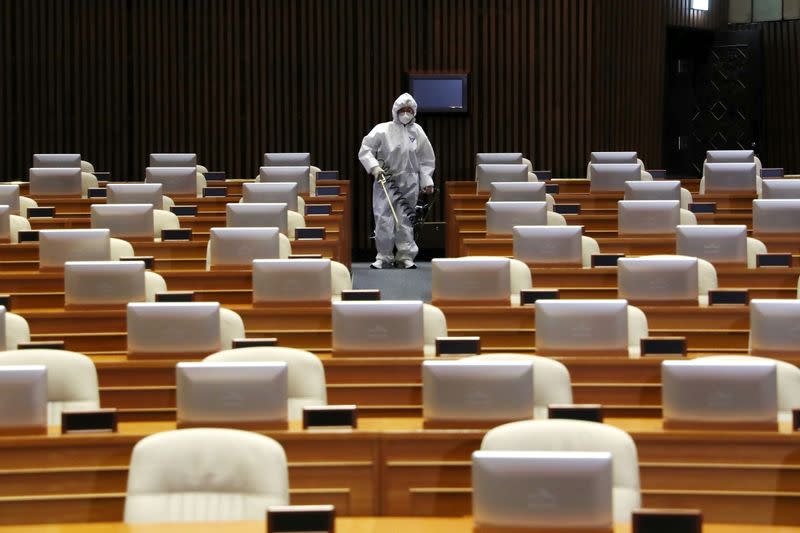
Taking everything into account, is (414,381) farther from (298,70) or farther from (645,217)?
(298,70)

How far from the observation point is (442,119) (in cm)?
1346

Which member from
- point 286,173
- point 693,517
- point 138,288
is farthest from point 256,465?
point 286,173

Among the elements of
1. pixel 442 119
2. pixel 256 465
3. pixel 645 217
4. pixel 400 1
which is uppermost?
pixel 400 1

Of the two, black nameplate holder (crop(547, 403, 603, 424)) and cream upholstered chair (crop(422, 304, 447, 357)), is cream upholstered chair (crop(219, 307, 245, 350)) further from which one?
black nameplate holder (crop(547, 403, 603, 424))

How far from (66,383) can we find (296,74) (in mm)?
8323

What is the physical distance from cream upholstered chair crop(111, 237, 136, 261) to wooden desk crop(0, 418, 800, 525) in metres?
3.65

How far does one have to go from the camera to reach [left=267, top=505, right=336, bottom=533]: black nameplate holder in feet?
11.9

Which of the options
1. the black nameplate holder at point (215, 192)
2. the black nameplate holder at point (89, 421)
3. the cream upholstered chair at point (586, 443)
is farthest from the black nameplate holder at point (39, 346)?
the black nameplate holder at point (215, 192)

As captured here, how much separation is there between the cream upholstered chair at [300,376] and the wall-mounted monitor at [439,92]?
8.05 metres

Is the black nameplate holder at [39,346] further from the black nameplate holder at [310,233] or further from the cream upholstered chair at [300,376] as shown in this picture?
the black nameplate holder at [310,233]

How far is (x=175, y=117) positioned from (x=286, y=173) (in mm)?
2751

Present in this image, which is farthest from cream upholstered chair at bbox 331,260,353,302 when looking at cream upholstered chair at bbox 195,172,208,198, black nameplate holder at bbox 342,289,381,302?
cream upholstered chair at bbox 195,172,208,198

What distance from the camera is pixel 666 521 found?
11.6ft

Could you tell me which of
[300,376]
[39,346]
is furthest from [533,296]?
[39,346]
